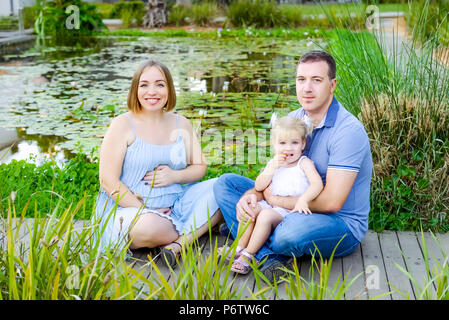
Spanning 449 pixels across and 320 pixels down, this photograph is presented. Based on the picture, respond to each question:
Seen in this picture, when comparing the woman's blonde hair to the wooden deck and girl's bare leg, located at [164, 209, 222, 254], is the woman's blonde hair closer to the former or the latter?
girl's bare leg, located at [164, 209, 222, 254]

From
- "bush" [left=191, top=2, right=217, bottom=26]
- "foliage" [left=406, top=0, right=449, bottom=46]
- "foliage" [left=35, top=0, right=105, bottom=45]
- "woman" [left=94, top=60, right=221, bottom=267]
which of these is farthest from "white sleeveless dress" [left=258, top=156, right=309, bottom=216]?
"bush" [left=191, top=2, right=217, bottom=26]

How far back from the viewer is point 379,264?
2.51 metres

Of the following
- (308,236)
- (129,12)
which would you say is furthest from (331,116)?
(129,12)

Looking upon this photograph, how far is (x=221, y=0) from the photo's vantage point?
56.5 feet

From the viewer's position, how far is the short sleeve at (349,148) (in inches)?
92.5

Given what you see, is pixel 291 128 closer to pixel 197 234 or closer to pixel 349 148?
pixel 349 148

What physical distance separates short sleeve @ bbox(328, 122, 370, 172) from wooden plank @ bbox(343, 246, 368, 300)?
0.43 m

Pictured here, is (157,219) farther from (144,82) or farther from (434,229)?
(434,229)

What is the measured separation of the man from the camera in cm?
236

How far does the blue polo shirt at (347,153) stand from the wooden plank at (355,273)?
12 centimetres

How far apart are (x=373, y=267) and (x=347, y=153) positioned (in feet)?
1.76

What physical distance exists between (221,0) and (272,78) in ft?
Answer: 35.6
